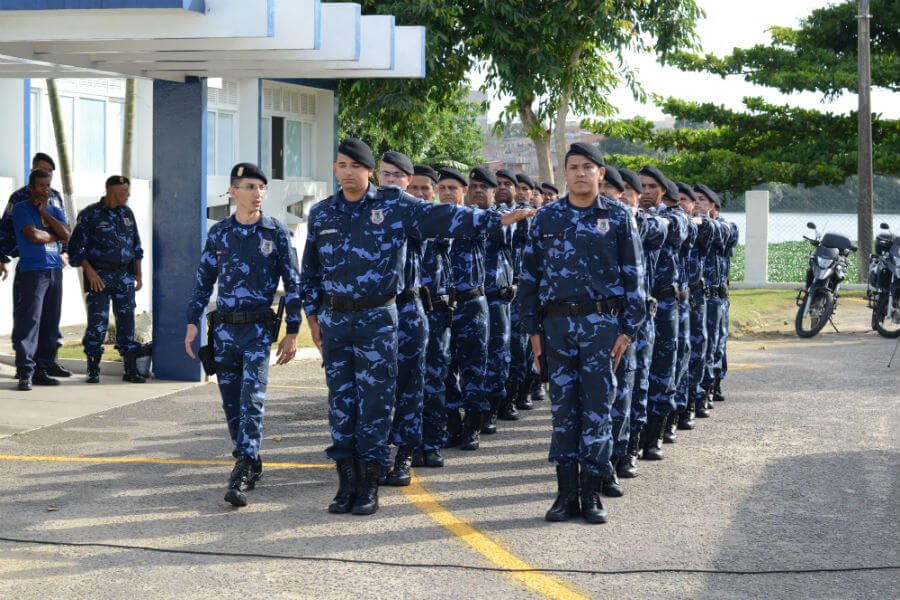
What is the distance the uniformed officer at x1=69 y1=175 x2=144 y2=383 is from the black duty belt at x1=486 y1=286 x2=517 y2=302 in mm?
3648

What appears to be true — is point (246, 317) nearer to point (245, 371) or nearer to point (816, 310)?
point (245, 371)

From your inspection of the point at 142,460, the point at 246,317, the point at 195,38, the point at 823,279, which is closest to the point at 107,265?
the point at 195,38

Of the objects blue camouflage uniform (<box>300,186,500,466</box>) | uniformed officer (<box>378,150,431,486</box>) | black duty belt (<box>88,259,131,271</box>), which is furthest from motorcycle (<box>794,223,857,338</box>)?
blue camouflage uniform (<box>300,186,500,466</box>)

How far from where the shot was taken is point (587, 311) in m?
6.82

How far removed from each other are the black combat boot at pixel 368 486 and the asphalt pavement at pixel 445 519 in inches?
3.5

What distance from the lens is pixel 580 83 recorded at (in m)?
20.2

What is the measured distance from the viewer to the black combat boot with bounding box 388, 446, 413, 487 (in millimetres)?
7719

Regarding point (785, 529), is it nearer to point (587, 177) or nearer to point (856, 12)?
point (587, 177)

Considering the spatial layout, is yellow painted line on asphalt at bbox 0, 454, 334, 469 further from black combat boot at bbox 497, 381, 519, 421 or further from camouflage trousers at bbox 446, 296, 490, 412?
black combat boot at bbox 497, 381, 519, 421

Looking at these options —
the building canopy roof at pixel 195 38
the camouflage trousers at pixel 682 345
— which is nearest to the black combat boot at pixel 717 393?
the camouflage trousers at pixel 682 345

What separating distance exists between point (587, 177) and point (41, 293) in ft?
20.5

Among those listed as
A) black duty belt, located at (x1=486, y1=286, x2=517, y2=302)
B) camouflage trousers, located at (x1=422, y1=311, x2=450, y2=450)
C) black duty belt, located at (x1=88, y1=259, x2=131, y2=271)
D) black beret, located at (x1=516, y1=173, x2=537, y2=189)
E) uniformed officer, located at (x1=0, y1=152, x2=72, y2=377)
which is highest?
black beret, located at (x1=516, y1=173, x2=537, y2=189)

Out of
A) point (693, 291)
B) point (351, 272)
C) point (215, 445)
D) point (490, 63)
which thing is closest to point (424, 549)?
point (351, 272)

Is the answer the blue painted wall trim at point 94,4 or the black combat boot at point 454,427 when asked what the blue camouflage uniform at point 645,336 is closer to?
the black combat boot at point 454,427
